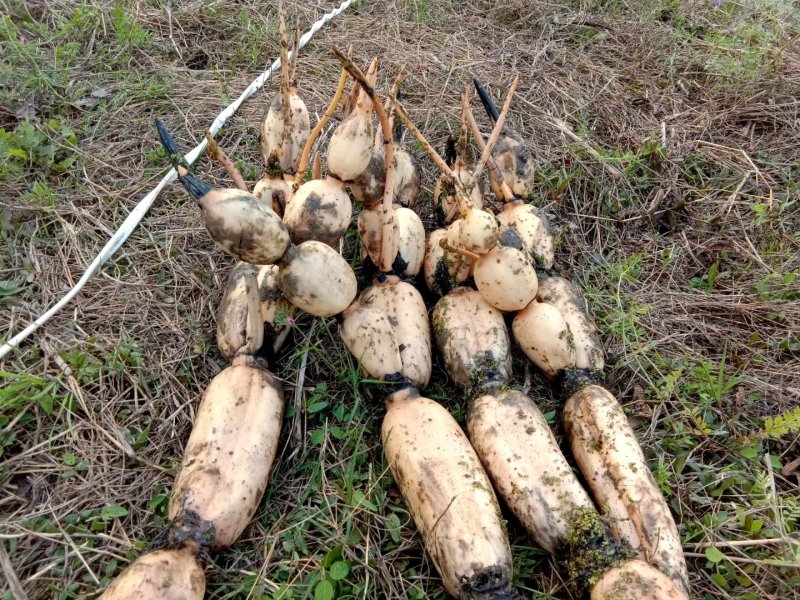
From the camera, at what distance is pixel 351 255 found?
2398 millimetres

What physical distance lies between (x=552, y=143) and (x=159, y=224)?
201 centimetres

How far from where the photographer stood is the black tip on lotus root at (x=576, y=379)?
1996 millimetres

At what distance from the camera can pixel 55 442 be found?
1.80 meters

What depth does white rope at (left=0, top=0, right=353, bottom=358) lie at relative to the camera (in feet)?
6.52

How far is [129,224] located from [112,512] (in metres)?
1.24

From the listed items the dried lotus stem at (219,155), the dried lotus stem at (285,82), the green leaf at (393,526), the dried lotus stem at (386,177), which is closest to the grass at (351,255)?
the green leaf at (393,526)

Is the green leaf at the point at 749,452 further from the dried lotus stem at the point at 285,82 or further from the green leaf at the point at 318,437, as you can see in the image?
the dried lotus stem at the point at 285,82

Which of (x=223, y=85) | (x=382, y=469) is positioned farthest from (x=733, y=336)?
(x=223, y=85)

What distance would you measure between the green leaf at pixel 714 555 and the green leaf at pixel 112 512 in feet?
5.70

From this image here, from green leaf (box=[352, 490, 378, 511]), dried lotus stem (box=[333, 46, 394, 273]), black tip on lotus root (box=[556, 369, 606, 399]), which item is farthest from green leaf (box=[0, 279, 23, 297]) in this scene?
black tip on lotus root (box=[556, 369, 606, 399])

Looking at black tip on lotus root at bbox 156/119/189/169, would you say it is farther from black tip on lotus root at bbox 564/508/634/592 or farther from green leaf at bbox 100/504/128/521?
black tip on lotus root at bbox 564/508/634/592

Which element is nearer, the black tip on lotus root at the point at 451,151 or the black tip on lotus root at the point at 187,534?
the black tip on lotus root at the point at 187,534

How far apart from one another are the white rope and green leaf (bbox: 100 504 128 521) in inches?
27.4

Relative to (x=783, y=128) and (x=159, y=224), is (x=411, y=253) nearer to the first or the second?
(x=159, y=224)
